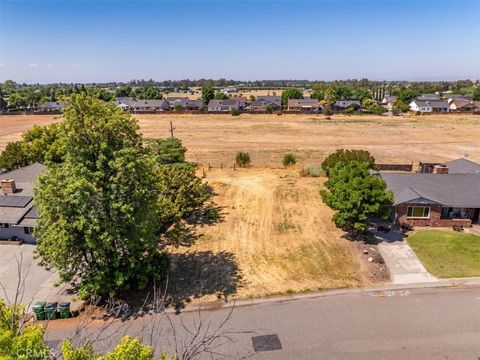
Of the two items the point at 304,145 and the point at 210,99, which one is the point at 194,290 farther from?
the point at 210,99

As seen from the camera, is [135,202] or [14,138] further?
[14,138]

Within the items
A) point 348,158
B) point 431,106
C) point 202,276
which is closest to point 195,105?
point 431,106

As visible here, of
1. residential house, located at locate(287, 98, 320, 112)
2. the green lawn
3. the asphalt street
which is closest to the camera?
the asphalt street

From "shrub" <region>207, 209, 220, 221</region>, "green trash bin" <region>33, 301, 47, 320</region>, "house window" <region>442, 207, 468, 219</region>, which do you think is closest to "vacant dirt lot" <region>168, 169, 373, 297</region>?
"shrub" <region>207, 209, 220, 221</region>

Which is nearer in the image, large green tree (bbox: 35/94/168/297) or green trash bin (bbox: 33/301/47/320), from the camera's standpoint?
large green tree (bbox: 35/94/168/297)

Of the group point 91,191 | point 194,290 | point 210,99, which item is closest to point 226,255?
point 194,290

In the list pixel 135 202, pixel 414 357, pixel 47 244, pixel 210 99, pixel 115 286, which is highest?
pixel 210 99

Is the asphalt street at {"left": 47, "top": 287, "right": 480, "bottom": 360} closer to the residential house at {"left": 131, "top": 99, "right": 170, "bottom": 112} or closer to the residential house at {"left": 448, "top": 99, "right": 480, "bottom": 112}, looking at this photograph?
the residential house at {"left": 131, "top": 99, "right": 170, "bottom": 112}
